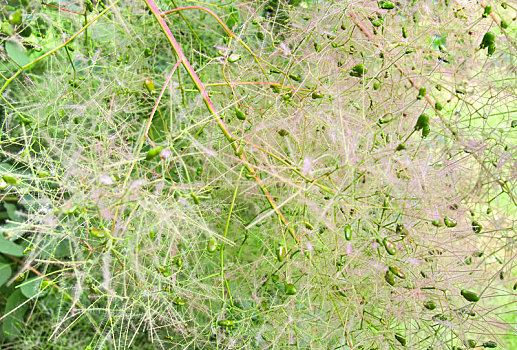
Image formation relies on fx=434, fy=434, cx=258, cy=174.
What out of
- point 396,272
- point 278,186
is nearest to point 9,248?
point 278,186

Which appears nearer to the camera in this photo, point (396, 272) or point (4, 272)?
point (396, 272)

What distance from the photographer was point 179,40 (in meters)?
0.95

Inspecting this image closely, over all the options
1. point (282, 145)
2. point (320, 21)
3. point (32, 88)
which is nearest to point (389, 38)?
point (320, 21)

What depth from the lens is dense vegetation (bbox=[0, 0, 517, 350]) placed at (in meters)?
0.57

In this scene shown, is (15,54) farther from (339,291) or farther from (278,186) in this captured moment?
(339,291)

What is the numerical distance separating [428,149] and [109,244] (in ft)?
1.98

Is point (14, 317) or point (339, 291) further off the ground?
point (339, 291)

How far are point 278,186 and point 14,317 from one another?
0.62 metres

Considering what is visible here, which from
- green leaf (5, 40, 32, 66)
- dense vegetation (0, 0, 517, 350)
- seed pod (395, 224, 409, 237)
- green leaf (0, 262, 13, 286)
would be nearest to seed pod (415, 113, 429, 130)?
dense vegetation (0, 0, 517, 350)

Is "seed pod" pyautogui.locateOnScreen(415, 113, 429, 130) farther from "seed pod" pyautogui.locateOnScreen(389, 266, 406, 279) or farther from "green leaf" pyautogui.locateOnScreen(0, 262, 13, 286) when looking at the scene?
"green leaf" pyautogui.locateOnScreen(0, 262, 13, 286)

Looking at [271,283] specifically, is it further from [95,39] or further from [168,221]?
[95,39]

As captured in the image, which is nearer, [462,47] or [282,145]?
[282,145]

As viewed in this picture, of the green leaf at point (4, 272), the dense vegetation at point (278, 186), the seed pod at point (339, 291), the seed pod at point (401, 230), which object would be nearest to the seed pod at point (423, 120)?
the dense vegetation at point (278, 186)

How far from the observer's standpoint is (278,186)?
72 cm
